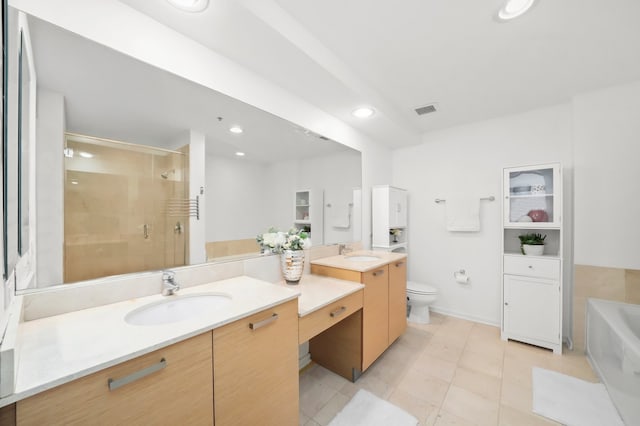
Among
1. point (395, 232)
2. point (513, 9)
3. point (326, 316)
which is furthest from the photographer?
point (395, 232)

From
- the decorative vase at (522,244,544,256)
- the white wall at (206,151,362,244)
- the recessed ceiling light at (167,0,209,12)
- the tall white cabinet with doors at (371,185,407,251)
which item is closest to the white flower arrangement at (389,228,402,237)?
the tall white cabinet with doors at (371,185,407,251)

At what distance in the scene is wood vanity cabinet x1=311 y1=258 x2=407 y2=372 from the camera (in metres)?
1.85

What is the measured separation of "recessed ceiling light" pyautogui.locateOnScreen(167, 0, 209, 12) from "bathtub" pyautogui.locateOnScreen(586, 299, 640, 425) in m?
2.89

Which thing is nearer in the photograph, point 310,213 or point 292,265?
point 292,265

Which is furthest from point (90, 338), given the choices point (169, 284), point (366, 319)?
point (366, 319)

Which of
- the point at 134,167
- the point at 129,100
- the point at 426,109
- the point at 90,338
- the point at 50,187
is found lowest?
the point at 90,338

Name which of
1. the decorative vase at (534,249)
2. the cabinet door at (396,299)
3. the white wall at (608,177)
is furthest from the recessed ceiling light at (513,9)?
the decorative vase at (534,249)

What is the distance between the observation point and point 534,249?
2.42m

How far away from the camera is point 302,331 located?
4.29ft

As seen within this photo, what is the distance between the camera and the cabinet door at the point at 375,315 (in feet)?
6.06

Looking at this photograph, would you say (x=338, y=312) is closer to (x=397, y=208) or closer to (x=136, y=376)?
(x=136, y=376)

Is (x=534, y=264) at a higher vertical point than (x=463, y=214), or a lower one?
lower

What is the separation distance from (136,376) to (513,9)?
232cm

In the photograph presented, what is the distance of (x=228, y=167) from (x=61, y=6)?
92 cm
